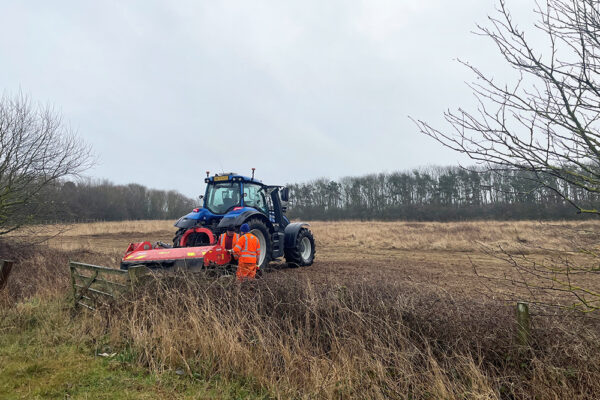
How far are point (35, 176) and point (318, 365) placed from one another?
9717 mm

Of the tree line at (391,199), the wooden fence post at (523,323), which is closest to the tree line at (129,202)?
Result: the tree line at (391,199)

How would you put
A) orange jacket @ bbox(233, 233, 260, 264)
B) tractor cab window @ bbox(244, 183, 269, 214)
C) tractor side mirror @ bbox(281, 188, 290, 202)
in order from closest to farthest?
orange jacket @ bbox(233, 233, 260, 264)
tractor cab window @ bbox(244, 183, 269, 214)
tractor side mirror @ bbox(281, 188, 290, 202)

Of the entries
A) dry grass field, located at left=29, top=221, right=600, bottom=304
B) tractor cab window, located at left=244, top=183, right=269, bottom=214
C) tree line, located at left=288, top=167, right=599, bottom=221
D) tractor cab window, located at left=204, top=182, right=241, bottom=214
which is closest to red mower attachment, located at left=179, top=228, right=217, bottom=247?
tractor cab window, located at left=204, top=182, right=241, bottom=214

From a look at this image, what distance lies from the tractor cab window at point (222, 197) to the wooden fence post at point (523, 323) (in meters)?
6.27

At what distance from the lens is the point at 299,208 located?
57.6m

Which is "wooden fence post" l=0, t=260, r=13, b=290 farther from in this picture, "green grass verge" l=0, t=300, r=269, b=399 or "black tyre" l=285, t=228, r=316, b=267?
"black tyre" l=285, t=228, r=316, b=267

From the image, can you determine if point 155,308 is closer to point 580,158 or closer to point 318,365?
point 318,365

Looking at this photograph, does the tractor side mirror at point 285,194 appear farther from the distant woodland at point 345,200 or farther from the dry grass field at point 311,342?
the distant woodland at point 345,200

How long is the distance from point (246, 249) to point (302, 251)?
14.3ft

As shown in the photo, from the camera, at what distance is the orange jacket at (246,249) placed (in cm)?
593

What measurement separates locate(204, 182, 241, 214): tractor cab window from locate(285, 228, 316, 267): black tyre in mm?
2164

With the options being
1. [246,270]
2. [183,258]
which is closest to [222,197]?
[183,258]

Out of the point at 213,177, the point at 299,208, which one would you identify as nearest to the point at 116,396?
the point at 213,177

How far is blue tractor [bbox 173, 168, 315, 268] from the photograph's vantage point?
7.61 meters
